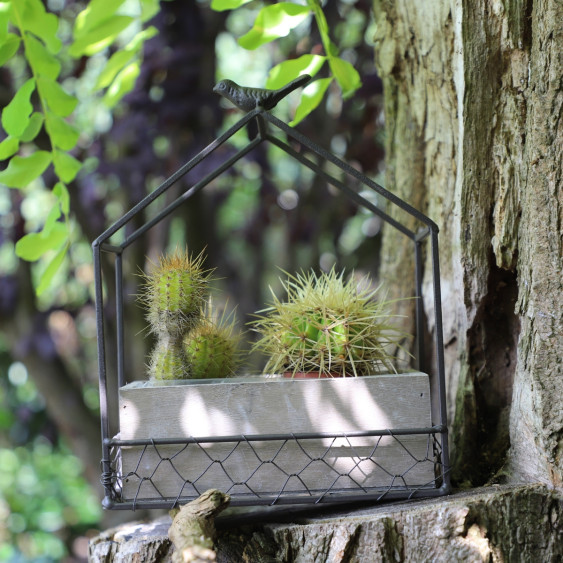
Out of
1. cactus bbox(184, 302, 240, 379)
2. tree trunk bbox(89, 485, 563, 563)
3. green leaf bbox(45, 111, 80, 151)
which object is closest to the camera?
tree trunk bbox(89, 485, 563, 563)

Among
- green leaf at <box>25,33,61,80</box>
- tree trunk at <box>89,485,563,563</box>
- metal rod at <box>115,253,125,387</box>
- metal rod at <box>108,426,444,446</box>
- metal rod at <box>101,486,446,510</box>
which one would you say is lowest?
tree trunk at <box>89,485,563,563</box>

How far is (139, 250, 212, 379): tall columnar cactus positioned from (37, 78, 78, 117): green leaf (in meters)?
0.40

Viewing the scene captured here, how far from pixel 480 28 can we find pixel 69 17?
1.44 meters

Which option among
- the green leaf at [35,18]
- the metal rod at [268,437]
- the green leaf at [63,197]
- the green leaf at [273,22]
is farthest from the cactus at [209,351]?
the green leaf at [35,18]

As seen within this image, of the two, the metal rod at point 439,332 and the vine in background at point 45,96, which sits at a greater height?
the vine in background at point 45,96

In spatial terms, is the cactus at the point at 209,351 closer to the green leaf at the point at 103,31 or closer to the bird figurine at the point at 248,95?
→ the bird figurine at the point at 248,95

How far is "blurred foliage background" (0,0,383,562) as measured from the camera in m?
1.72

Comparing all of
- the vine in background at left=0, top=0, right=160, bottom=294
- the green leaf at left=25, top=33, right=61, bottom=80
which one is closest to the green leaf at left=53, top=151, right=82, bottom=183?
the vine in background at left=0, top=0, right=160, bottom=294

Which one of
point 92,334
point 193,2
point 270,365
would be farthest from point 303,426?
point 92,334

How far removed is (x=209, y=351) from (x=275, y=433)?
170mm

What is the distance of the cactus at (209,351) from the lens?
3.02 ft

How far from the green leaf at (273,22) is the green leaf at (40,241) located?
1.45 feet

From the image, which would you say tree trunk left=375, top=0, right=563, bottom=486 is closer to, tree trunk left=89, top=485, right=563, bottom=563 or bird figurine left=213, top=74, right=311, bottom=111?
tree trunk left=89, top=485, right=563, bottom=563

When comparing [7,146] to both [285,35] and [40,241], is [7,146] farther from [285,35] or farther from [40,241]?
[285,35]
